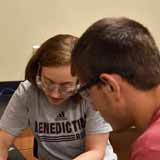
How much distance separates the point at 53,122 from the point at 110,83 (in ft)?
2.54

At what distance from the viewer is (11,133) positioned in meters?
1.76

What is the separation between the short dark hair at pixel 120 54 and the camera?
3.22 feet

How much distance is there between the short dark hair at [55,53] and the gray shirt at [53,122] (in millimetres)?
151

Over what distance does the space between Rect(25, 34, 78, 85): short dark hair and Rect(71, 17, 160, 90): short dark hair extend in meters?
0.49

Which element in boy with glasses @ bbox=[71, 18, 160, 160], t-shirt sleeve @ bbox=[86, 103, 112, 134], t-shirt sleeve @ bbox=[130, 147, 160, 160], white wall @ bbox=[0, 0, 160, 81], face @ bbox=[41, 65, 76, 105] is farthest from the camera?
white wall @ bbox=[0, 0, 160, 81]

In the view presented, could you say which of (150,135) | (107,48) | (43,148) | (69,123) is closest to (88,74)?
(107,48)

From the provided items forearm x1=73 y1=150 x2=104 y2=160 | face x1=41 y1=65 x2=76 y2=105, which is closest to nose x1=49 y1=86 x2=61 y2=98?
face x1=41 y1=65 x2=76 y2=105

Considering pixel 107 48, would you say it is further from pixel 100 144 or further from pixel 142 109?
pixel 100 144

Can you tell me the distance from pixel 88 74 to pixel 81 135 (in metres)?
0.73

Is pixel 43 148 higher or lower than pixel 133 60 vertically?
lower

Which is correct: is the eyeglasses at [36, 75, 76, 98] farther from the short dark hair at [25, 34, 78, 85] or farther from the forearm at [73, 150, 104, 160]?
the forearm at [73, 150, 104, 160]

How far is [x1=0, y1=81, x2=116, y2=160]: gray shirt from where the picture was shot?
1694 mm

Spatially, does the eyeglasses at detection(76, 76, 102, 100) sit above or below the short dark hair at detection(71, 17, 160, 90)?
below

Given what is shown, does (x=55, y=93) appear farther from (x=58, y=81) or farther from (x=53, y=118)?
(x=53, y=118)
